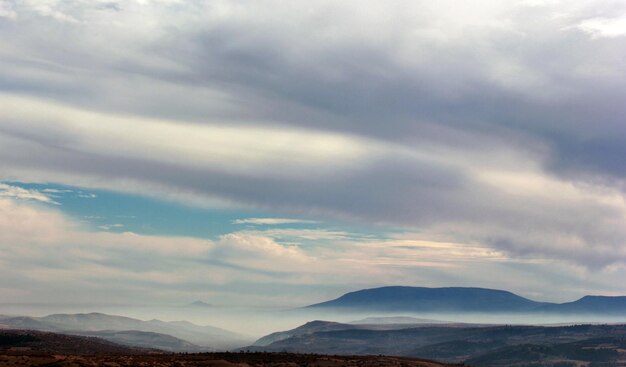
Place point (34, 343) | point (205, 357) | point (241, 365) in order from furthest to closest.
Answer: point (34, 343) < point (205, 357) < point (241, 365)

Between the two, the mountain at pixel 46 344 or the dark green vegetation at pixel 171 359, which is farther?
the mountain at pixel 46 344

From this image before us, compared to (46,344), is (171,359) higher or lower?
lower

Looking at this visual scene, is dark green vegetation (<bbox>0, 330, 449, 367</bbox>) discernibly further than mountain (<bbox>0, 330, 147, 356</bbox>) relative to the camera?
No

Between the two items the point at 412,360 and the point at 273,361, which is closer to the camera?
the point at 273,361

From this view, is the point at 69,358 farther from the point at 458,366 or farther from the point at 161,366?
the point at 458,366

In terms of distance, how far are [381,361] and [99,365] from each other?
5474 centimetres

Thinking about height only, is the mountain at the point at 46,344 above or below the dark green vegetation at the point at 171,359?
above

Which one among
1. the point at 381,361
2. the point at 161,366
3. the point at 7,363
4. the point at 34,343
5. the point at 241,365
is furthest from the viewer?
the point at 34,343

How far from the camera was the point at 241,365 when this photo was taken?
389 ft

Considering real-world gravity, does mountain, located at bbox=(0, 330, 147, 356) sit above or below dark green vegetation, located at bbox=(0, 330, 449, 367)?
above

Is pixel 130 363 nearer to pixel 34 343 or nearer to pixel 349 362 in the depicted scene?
pixel 349 362

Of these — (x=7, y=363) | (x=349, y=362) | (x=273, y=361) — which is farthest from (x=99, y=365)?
(x=349, y=362)

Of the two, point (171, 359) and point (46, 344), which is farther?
point (46, 344)

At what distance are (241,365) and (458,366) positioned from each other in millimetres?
55200
